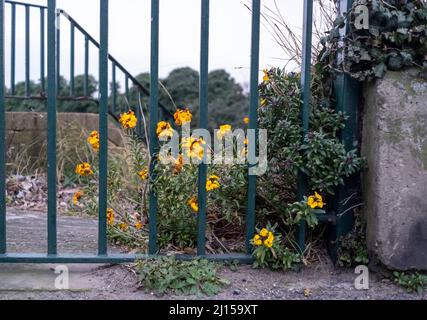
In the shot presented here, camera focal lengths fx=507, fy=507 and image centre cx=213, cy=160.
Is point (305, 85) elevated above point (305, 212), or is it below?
above

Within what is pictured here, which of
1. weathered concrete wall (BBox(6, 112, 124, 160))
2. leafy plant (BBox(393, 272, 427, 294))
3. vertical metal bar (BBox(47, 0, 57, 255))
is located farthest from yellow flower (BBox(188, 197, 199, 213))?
weathered concrete wall (BBox(6, 112, 124, 160))

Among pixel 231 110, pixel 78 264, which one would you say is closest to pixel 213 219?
pixel 78 264

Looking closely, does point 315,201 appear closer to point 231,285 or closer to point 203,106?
point 231,285

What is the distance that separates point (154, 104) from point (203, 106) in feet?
0.73

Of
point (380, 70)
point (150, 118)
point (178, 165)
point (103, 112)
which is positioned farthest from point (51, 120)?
point (380, 70)

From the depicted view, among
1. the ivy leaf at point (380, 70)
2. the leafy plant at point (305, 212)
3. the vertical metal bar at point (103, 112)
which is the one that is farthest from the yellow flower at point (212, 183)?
the ivy leaf at point (380, 70)

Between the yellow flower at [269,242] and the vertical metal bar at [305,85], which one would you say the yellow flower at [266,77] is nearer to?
the vertical metal bar at [305,85]

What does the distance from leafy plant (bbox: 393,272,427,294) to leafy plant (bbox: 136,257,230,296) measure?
29.2 inches

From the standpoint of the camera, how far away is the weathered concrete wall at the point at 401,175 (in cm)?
218

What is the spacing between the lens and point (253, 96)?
2.34 meters

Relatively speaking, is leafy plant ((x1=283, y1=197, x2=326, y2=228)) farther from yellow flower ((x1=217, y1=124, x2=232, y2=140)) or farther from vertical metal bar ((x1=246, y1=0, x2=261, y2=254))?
yellow flower ((x1=217, y1=124, x2=232, y2=140))

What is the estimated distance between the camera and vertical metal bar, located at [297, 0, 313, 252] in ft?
7.68
